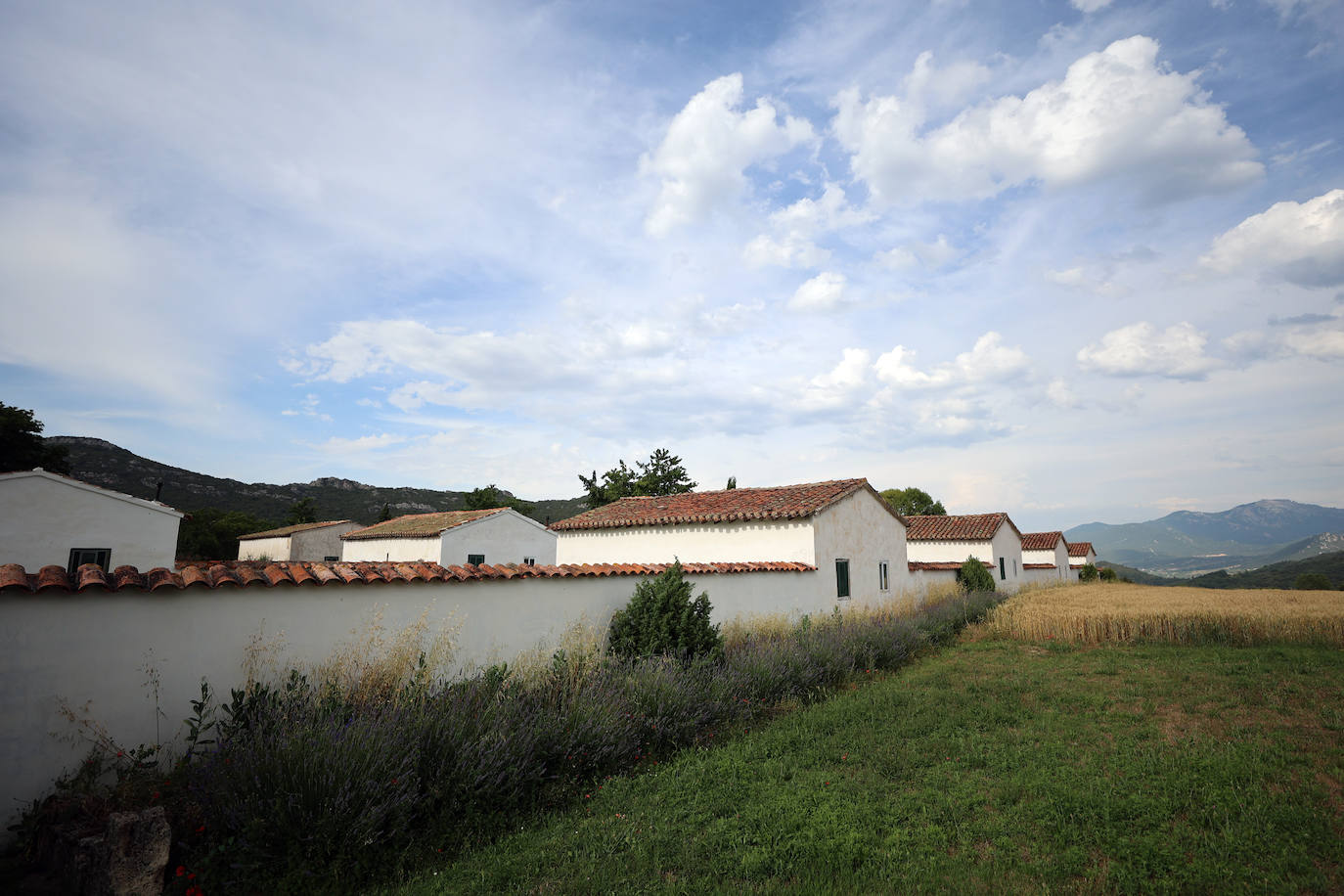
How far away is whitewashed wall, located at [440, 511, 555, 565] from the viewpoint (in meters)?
25.4

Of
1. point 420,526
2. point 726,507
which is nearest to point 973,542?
point 726,507

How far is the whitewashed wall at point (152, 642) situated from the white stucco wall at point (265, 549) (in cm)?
3174

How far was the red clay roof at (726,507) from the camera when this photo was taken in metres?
16.2

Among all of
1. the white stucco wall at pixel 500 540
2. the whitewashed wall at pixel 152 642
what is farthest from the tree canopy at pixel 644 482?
the whitewashed wall at pixel 152 642

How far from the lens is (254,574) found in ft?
20.1

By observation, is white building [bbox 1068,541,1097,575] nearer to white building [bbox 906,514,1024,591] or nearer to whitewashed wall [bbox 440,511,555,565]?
white building [bbox 906,514,1024,591]

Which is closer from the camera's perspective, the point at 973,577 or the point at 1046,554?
the point at 973,577

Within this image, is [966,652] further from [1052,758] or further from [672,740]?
[672,740]

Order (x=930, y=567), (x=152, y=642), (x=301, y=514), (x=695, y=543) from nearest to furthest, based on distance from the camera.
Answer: (x=152, y=642)
(x=695, y=543)
(x=930, y=567)
(x=301, y=514)

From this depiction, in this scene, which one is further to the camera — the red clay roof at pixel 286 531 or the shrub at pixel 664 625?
the red clay roof at pixel 286 531

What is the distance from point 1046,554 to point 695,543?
3612 cm

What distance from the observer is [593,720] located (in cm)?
590

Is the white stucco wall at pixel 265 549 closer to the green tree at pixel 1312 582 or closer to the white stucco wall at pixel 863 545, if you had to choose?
the white stucco wall at pixel 863 545

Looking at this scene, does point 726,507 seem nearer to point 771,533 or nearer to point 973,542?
point 771,533
